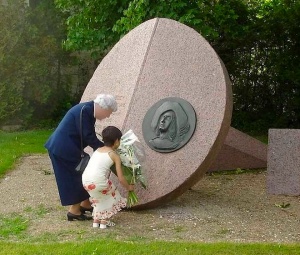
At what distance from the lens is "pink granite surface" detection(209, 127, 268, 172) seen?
353 inches

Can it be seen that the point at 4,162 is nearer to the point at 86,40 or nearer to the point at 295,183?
the point at 86,40

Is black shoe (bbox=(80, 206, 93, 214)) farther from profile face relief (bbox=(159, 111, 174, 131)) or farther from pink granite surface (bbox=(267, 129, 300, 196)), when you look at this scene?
pink granite surface (bbox=(267, 129, 300, 196))

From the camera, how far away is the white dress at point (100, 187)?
5832mm

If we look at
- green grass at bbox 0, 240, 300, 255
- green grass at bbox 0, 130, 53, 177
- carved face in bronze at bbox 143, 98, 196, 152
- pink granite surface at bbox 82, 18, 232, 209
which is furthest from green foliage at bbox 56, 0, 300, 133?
green grass at bbox 0, 240, 300, 255

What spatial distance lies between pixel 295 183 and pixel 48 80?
8.20m

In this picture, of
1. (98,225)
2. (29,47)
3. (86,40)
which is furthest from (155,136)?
(29,47)

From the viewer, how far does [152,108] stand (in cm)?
712

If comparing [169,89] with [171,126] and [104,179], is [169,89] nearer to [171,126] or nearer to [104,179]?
[171,126]

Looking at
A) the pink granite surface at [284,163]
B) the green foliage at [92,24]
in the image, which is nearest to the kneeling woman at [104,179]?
the pink granite surface at [284,163]

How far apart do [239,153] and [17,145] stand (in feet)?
14.3

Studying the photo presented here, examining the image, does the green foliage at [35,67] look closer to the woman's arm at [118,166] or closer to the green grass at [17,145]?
the green grass at [17,145]

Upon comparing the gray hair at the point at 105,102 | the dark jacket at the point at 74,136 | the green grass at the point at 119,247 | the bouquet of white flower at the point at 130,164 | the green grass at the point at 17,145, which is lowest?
the green grass at the point at 119,247

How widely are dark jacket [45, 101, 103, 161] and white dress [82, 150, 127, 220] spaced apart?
186 mm

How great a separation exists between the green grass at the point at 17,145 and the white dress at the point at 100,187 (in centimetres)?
320
